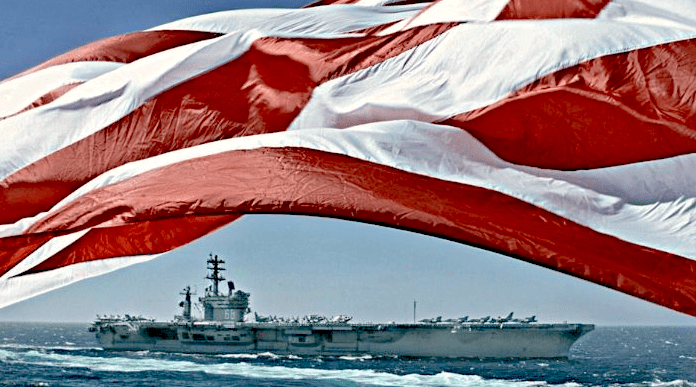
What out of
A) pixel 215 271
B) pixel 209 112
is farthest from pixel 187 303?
pixel 209 112

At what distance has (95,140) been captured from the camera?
415 cm

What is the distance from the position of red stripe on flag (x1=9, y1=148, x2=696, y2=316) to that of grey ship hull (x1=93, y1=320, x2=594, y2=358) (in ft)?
128

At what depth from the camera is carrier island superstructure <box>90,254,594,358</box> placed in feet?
140

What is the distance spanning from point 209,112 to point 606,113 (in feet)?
5.54

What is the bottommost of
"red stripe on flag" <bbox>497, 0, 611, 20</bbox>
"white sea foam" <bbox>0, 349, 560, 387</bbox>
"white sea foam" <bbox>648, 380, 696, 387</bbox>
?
"white sea foam" <bbox>648, 380, 696, 387</bbox>

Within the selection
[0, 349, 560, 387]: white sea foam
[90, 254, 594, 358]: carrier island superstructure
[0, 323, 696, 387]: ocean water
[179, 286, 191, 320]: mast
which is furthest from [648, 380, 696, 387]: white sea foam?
[179, 286, 191, 320]: mast

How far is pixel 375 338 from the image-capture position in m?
42.4

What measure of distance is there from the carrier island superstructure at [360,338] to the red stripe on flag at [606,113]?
128 ft

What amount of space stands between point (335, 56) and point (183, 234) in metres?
1.09

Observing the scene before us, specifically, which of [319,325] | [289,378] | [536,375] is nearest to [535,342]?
[536,375]

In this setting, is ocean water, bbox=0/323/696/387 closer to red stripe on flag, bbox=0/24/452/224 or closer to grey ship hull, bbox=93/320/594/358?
grey ship hull, bbox=93/320/594/358

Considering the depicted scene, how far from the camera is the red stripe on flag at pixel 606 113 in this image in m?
3.06

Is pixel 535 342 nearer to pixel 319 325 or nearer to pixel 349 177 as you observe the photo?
pixel 319 325

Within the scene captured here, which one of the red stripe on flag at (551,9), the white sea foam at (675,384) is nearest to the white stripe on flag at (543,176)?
the red stripe on flag at (551,9)
